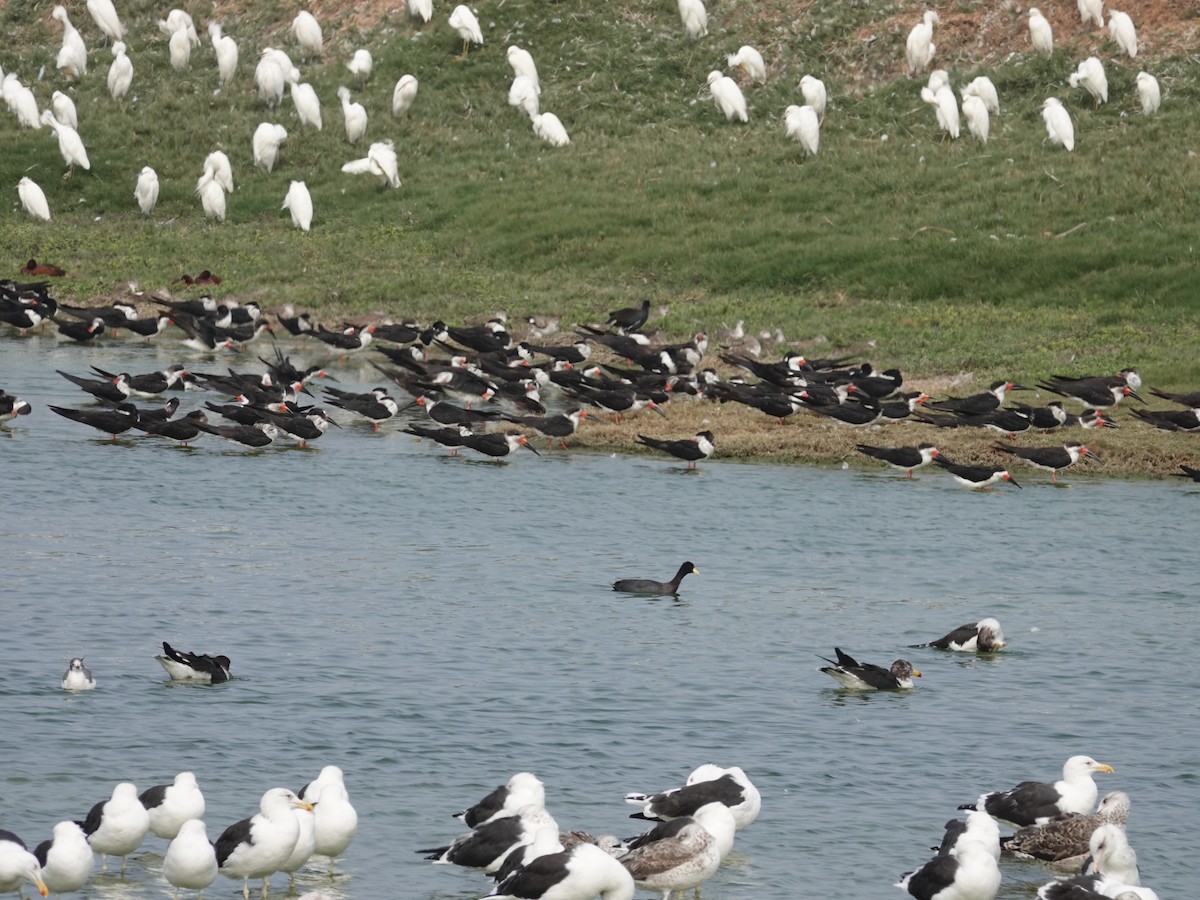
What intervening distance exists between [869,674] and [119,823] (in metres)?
7.15

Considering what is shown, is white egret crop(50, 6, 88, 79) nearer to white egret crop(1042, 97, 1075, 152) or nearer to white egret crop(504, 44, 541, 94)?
white egret crop(504, 44, 541, 94)

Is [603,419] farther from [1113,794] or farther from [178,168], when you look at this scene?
[178,168]

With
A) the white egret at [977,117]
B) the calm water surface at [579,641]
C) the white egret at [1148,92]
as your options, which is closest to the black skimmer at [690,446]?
the calm water surface at [579,641]

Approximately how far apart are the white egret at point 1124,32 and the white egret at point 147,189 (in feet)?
78.0

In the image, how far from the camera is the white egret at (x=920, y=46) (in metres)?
48.9

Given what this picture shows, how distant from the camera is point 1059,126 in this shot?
140 ft

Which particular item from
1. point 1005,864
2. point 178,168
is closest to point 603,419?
point 1005,864

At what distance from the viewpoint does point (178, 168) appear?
165 ft

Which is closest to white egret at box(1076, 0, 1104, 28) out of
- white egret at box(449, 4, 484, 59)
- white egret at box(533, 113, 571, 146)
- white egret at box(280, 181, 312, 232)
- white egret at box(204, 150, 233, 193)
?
white egret at box(533, 113, 571, 146)

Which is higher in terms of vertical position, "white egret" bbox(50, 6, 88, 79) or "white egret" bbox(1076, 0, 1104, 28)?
"white egret" bbox(1076, 0, 1104, 28)

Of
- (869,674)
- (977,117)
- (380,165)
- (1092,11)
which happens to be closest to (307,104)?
(380,165)

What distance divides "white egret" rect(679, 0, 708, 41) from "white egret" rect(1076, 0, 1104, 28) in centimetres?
1037

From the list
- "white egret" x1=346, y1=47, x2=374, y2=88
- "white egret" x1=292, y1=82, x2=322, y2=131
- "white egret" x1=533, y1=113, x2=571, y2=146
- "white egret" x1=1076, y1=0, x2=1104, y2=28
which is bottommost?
"white egret" x1=533, y1=113, x2=571, y2=146

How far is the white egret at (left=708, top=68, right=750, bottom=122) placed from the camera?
49356mm
